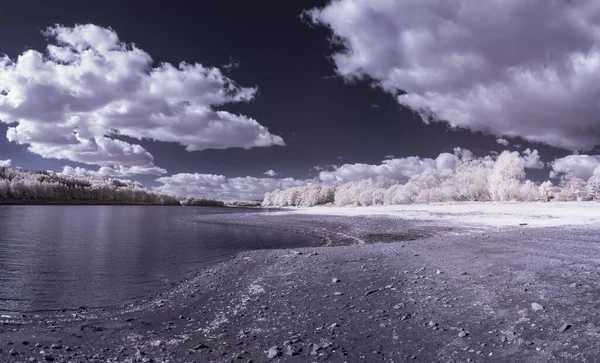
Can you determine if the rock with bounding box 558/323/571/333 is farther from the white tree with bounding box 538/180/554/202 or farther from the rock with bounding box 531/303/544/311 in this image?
the white tree with bounding box 538/180/554/202

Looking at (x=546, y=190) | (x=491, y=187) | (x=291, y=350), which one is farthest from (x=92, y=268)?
(x=546, y=190)

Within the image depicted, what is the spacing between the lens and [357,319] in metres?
10.6

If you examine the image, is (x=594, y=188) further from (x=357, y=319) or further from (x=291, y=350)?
(x=291, y=350)

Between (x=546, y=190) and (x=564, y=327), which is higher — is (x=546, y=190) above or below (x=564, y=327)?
above

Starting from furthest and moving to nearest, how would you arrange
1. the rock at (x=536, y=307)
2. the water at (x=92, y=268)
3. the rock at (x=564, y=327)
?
the water at (x=92, y=268), the rock at (x=536, y=307), the rock at (x=564, y=327)

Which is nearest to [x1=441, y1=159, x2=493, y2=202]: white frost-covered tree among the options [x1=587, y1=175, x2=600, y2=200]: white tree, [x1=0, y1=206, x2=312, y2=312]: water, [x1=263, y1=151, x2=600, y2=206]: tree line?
[x1=263, y1=151, x2=600, y2=206]: tree line

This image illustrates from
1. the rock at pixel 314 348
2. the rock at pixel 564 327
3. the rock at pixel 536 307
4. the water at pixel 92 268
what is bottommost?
the water at pixel 92 268

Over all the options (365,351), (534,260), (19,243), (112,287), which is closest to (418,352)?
(365,351)

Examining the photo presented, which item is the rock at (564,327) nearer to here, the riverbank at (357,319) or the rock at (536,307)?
the riverbank at (357,319)

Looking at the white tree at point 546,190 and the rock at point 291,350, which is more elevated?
the white tree at point 546,190

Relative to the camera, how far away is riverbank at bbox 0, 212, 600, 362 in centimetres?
835

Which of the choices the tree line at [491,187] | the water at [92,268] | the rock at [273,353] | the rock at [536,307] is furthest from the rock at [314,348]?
the tree line at [491,187]

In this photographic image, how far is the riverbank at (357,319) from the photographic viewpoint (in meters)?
8.35

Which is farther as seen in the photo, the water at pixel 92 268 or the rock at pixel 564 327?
the water at pixel 92 268
